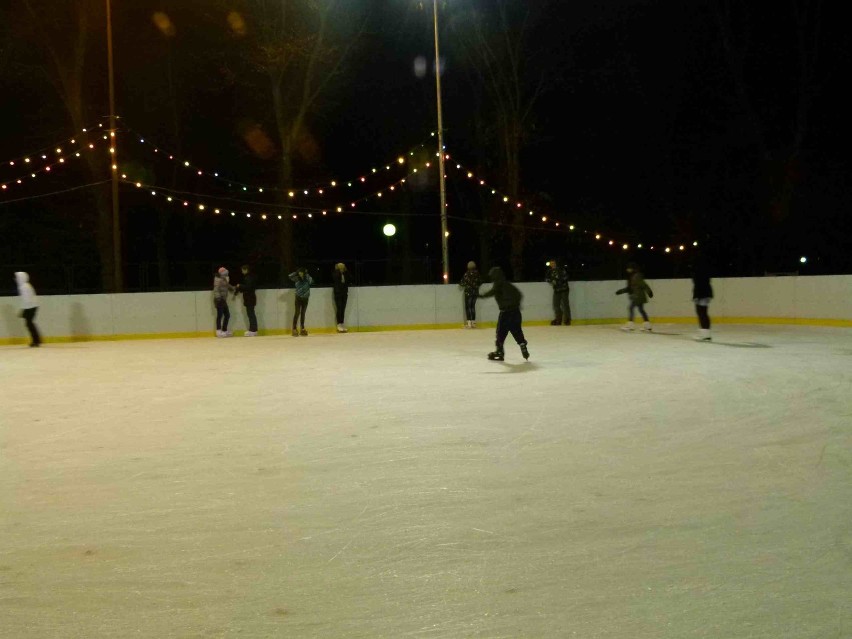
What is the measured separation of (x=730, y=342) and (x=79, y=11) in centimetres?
2327

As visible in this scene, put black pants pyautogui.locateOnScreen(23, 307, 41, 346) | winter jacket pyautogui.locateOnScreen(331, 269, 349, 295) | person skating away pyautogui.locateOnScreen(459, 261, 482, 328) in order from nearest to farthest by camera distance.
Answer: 1. black pants pyautogui.locateOnScreen(23, 307, 41, 346)
2. winter jacket pyautogui.locateOnScreen(331, 269, 349, 295)
3. person skating away pyautogui.locateOnScreen(459, 261, 482, 328)

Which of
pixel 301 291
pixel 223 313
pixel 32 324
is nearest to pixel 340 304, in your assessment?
pixel 301 291

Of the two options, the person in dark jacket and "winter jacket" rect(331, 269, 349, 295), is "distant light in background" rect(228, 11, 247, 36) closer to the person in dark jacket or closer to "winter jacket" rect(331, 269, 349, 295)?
the person in dark jacket

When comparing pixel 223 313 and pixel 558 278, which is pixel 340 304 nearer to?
pixel 223 313

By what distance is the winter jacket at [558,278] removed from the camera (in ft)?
73.5

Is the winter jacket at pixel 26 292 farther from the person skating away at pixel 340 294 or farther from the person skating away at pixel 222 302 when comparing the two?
the person skating away at pixel 340 294

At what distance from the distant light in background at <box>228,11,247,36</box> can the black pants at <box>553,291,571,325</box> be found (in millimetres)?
14982

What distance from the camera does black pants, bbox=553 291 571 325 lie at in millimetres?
22734

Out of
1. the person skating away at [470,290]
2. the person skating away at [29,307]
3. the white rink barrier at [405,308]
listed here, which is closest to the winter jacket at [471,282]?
the person skating away at [470,290]

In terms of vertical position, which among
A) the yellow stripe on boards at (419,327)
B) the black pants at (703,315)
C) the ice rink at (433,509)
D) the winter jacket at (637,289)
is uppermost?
the winter jacket at (637,289)

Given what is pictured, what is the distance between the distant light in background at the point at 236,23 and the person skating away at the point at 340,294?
12.7 meters

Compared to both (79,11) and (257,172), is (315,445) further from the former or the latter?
(257,172)

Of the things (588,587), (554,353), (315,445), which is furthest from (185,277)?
(588,587)

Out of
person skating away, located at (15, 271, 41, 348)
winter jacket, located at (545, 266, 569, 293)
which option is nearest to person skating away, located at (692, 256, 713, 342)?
winter jacket, located at (545, 266, 569, 293)
